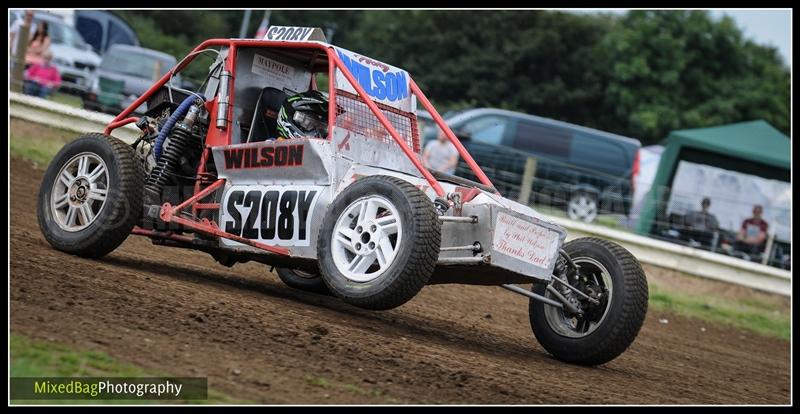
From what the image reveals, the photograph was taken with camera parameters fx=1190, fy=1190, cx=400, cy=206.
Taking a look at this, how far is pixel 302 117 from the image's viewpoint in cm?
796

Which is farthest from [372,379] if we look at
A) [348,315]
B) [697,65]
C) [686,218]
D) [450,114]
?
[697,65]

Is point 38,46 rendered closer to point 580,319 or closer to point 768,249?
point 768,249

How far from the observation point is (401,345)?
6527 millimetres

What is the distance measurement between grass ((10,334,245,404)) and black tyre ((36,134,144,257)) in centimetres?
269

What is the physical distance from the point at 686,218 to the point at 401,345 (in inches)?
404

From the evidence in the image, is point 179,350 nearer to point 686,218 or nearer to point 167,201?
point 167,201

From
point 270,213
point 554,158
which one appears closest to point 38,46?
point 554,158

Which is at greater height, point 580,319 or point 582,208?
point 582,208

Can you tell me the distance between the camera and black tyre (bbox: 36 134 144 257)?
7.70 metres

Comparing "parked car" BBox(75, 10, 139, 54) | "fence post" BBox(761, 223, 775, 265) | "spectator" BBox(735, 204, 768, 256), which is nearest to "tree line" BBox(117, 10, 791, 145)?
"parked car" BBox(75, 10, 139, 54)

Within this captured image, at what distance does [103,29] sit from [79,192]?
21.6 m

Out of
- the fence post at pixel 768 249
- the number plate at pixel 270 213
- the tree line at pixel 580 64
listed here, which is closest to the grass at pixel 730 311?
the fence post at pixel 768 249

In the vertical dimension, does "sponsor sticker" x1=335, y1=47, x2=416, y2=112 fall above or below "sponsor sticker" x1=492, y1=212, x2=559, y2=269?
above

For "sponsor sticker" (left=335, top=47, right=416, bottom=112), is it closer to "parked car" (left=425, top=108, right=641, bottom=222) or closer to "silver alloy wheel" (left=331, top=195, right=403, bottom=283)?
"silver alloy wheel" (left=331, top=195, right=403, bottom=283)
